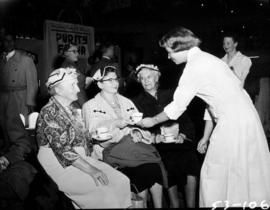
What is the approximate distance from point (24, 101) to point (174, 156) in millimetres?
2836

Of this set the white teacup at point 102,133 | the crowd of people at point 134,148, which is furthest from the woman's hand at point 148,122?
the white teacup at point 102,133

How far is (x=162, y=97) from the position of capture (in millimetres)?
3721

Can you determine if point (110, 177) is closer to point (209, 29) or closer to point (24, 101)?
point (24, 101)

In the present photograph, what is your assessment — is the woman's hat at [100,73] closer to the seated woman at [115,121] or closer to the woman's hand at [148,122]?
the seated woman at [115,121]

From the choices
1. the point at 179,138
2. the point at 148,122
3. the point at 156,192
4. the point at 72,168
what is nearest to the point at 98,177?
the point at 72,168

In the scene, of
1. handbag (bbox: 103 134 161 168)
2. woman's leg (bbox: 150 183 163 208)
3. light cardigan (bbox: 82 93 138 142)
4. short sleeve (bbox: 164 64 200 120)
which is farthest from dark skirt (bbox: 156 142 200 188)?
short sleeve (bbox: 164 64 200 120)

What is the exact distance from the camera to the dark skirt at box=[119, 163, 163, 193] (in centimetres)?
300

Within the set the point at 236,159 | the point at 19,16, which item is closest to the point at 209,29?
the point at 19,16

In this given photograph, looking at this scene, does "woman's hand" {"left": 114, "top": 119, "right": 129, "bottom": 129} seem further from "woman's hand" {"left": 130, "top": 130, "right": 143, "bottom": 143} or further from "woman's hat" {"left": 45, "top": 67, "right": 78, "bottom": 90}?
"woman's hat" {"left": 45, "top": 67, "right": 78, "bottom": 90}

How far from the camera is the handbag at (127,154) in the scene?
306 centimetres

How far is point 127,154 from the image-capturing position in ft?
10.0

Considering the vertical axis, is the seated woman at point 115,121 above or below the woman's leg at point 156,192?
above

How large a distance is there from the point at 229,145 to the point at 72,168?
1302mm

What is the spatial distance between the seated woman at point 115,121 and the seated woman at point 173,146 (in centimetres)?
18
